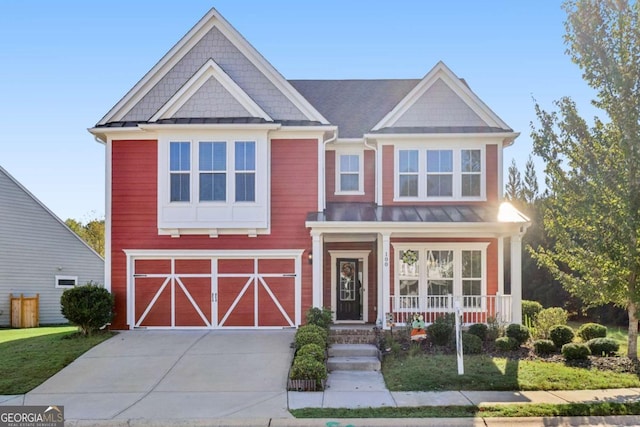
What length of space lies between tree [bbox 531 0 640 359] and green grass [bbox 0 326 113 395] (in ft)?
38.9

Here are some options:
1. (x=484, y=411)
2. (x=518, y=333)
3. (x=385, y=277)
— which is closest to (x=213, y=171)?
(x=385, y=277)

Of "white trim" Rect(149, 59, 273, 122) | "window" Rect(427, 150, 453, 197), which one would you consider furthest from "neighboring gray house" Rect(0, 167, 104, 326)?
"window" Rect(427, 150, 453, 197)

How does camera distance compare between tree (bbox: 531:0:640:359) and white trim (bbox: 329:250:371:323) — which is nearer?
tree (bbox: 531:0:640:359)

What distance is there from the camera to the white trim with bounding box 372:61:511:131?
17.5 metres

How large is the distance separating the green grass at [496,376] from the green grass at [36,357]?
7319 mm

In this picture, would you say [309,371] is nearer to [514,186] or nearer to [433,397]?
[433,397]

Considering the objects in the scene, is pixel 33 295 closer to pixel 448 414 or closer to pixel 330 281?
pixel 330 281

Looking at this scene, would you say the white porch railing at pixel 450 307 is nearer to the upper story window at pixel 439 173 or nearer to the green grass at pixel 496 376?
the upper story window at pixel 439 173

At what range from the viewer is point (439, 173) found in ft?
57.0

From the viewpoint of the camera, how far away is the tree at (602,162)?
12.0 metres

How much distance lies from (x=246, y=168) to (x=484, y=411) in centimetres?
968

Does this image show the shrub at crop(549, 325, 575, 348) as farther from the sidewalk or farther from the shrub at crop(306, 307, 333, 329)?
the shrub at crop(306, 307, 333, 329)

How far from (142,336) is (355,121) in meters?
9.40

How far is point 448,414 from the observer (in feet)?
30.2
